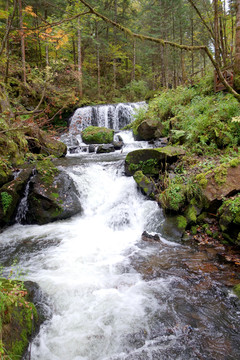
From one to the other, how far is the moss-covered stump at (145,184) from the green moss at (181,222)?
5.35 feet

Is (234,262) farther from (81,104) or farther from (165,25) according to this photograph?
(165,25)

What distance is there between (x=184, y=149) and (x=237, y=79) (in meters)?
4.12

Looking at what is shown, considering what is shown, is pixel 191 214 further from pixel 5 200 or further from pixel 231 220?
pixel 5 200

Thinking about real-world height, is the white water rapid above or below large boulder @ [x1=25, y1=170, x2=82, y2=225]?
below

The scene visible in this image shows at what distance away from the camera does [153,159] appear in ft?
26.2

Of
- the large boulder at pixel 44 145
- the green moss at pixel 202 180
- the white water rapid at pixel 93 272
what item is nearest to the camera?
the white water rapid at pixel 93 272

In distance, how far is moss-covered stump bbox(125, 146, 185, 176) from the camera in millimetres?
7891

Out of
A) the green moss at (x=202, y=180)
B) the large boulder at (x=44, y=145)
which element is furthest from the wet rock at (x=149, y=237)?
the large boulder at (x=44, y=145)

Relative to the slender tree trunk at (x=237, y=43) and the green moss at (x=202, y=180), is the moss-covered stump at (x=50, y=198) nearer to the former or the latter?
the green moss at (x=202, y=180)

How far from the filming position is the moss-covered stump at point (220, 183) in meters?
5.58

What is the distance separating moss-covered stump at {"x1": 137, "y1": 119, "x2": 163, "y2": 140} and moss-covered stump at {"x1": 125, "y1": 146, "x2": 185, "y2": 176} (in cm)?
453

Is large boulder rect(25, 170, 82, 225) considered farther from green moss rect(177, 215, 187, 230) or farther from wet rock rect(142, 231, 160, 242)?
green moss rect(177, 215, 187, 230)

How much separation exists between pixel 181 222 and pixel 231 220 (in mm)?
1315

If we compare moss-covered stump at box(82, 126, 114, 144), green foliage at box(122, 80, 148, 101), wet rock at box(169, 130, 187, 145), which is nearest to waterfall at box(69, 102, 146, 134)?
moss-covered stump at box(82, 126, 114, 144)
